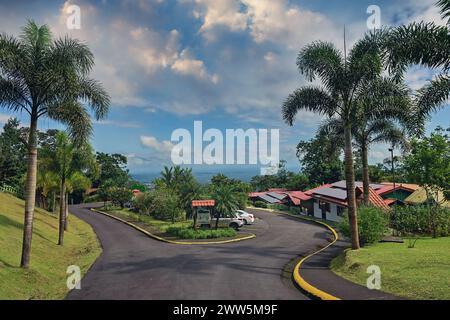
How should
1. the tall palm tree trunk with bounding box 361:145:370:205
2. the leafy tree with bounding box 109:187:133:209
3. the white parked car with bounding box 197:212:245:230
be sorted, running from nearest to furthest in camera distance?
the tall palm tree trunk with bounding box 361:145:370:205 < the white parked car with bounding box 197:212:245:230 < the leafy tree with bounding box 109:187:133:209

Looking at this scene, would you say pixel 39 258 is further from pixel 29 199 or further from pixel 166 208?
pixel 166 208

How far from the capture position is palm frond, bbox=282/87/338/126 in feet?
62.5

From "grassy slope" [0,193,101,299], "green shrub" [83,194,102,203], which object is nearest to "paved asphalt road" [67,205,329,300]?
"grassy slope" [0,193,101,299]

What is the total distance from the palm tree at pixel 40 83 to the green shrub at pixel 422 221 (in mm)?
22480

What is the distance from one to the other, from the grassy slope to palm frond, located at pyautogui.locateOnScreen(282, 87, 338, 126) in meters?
13.5

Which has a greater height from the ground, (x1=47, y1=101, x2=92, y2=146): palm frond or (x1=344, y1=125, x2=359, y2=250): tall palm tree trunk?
(x1=47, y1=101, x2=92, y2=146): palm frond

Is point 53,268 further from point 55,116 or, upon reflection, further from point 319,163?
point 319,163

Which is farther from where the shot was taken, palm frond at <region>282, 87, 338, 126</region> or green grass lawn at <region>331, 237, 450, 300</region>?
palm frond at <region>282, 87, 338, 126</region>

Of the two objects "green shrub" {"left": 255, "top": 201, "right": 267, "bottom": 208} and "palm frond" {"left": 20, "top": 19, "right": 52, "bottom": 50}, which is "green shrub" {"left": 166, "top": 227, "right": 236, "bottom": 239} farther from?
"green shrub" {"left": 255, "top": 201, "right": 267, "bottom": 208}

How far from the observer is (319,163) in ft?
212

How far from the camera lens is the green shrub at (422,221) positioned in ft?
77.5

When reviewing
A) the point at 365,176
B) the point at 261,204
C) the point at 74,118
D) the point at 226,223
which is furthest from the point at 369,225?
the point at 261,204

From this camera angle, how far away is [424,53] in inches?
528

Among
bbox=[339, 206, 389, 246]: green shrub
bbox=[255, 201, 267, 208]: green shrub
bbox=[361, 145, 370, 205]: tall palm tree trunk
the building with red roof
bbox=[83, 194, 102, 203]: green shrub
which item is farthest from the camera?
bbox=[83, 194, 102, 203]: green shrub
